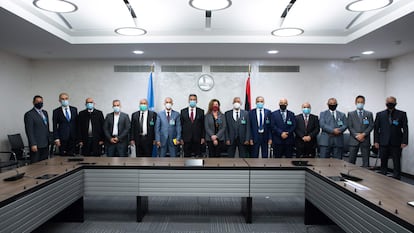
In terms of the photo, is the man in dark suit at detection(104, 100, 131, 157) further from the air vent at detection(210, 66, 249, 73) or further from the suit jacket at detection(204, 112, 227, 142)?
the air vent at detection(210, 66, 249, 73)

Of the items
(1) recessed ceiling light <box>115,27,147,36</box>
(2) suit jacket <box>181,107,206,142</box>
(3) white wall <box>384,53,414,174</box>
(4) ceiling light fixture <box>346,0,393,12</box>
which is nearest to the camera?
(4) ceiling light fixture <box>346,0,393,12</box>

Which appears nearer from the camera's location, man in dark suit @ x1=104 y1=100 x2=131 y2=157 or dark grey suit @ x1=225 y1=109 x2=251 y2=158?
man in dark suit @ x1=104 y1=100 x2=131 y2=157

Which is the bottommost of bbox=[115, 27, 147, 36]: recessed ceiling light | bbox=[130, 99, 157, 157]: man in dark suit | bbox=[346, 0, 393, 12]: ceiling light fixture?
bbox=[130, 99, 157, 157]: man in dark suit

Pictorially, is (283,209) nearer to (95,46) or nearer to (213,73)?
(213,73)

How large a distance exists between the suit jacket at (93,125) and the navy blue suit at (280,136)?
3366 millimetres

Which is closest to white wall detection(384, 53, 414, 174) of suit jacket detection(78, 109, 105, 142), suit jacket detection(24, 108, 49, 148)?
suit jacket detection(78, 109, 105, 142)

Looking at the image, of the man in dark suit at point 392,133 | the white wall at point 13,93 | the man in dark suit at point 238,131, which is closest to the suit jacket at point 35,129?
the white wall at point 13,93

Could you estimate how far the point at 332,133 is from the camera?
5488mm

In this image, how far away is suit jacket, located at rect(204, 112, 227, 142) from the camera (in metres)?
5.48

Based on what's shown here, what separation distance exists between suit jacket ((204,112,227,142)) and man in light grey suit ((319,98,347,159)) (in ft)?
6.25

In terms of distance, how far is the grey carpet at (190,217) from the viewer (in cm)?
329

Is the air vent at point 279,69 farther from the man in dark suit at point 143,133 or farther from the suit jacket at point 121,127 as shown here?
the suit jacket at point 121,127

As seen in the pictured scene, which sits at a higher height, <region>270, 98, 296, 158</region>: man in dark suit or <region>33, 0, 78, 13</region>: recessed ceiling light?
<region>33, 0, 78, 13</region>: recessed ceiling light

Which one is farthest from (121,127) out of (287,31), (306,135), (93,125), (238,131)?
(306,135)
